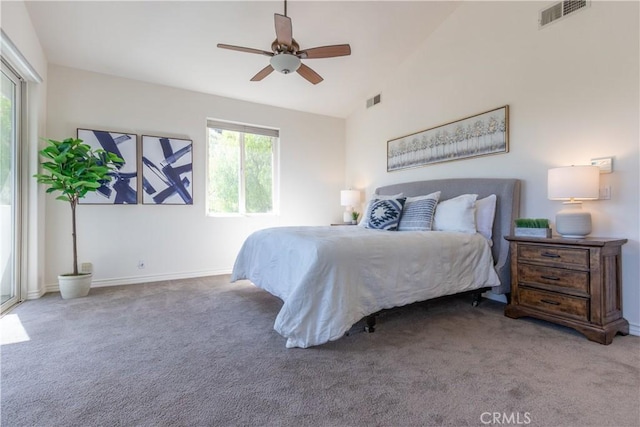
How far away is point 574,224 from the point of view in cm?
239

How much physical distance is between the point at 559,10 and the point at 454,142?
1.48m

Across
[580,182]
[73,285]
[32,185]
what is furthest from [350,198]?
[32,185]

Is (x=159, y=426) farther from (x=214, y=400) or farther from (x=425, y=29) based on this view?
(x=425, y=29)

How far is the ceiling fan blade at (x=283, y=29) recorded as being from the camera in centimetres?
239

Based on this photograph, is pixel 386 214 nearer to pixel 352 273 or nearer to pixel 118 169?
pixel 352 273

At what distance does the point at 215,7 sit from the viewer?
3.11m

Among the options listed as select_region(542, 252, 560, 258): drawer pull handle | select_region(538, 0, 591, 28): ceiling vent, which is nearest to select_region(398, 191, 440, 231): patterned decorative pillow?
select_region(542, 252, 560, 258): drawer pull handle

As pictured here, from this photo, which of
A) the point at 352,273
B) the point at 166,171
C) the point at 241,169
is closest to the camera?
the point at 352,273

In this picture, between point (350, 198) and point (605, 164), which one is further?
point (350, 198)

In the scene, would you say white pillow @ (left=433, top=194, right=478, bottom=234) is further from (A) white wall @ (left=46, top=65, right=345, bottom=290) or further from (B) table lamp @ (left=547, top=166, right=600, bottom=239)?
(A) white wall @ (left=46, top=65, right=345, bottom=290)

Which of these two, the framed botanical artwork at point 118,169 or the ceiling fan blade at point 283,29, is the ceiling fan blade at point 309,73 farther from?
the framed botanical artwork at point 118,169

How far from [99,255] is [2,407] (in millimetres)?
2766

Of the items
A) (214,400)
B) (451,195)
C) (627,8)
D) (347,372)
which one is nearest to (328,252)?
(347,372)

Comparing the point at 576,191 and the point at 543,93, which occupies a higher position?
the point at 543,93
